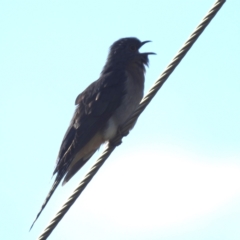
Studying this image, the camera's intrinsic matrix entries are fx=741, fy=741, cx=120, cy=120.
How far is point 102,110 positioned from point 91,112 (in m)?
0.15

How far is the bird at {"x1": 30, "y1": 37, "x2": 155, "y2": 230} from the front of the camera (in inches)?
384

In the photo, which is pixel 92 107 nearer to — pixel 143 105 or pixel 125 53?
pixel 125 53

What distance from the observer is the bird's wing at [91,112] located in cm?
969

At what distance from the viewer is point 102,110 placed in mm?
10164

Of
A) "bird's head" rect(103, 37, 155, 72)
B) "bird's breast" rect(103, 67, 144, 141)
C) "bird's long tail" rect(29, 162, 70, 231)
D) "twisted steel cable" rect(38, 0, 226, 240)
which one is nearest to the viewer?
"twisted steel cable" rect(38, 0, 226, 240)

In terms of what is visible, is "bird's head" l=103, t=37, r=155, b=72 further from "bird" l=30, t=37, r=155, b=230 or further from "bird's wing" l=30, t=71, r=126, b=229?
"bird's wing" l=30, t=71, r=126, b=229

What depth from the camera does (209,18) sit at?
7.04 m

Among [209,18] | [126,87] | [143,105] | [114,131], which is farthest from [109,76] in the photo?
[209,18]

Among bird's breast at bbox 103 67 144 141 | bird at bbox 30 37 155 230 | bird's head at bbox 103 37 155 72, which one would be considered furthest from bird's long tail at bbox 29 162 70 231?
bird's head at bbox 103 37 155 72

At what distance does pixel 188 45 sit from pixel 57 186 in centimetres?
270

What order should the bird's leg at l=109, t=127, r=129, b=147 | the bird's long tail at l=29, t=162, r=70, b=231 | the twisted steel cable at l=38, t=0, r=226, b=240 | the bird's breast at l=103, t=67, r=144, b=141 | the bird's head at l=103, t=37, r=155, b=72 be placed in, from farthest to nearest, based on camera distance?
the bird's head at l=103, t=37, r=155, b=72 → the bird's breast at l=103, t=67, r=144, b=141 → the bird's leg at l=109, t=127, r=129, b=147 → the bird's long tail at l=29, t=162, r=70, b=231 → the twisted steel cable at l=38, t=0, r=226, b=240

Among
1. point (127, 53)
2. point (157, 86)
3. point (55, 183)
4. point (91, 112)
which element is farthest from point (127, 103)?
point (157, 86)

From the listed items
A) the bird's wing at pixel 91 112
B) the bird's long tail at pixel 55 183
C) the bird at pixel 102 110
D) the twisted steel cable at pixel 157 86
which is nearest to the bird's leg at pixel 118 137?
the bird at pixel 102 110

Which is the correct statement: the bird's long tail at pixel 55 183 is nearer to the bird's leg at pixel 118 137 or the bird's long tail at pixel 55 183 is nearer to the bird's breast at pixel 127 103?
the bird's leg at pixel 118 137
